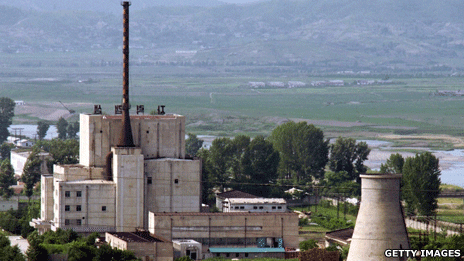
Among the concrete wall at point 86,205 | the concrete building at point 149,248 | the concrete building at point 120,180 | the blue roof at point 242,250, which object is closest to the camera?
the concrete building at point 149,248

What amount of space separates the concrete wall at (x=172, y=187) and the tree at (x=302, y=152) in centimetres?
2416

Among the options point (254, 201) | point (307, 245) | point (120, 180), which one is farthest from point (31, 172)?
point (307, 245)

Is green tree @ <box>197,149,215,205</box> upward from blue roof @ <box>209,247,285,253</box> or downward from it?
upward

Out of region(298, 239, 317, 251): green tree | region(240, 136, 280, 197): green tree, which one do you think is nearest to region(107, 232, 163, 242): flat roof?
region(298, 239, 317, 251): green tree

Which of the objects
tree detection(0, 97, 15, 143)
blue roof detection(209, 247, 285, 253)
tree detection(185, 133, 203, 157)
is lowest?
blue roof detection(209, 247, 285, 253)

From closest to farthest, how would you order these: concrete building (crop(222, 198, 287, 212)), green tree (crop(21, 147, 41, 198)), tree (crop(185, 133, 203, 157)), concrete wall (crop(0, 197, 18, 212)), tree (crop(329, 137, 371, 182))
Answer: concrete building (crop(222, 198, 287, 212)) → concrete wall (crop(0, 197, 18, 212)) → green tree (crop(21, 147, 41, 198)) → tree (crop(329, 137, 371, 182)) → tree (crop(185, 133, 203, 157))

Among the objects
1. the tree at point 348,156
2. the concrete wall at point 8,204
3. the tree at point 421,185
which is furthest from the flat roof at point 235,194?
the tree at point 348,156

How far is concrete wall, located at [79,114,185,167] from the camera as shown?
189ft

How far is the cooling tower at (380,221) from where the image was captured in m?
38.0

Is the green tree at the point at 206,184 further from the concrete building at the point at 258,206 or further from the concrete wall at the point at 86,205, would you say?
the concrete wall at the point at 86,205

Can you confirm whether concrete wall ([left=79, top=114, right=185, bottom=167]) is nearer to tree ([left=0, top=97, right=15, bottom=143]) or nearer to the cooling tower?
the cooling tower

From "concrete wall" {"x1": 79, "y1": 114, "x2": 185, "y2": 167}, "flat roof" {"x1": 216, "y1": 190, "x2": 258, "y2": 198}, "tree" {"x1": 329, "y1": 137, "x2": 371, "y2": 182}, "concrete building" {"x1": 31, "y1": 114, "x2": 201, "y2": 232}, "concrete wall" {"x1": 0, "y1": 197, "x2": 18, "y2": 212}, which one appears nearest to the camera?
"concrete building" {"x1": 31, "y1": 114, "x2": 201, "y2": 232}

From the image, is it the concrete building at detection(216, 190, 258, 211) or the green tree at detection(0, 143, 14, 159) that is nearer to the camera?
the concrete building at detection(216, 190, 258, 211)

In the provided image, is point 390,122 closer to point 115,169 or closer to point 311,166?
point 311,166
